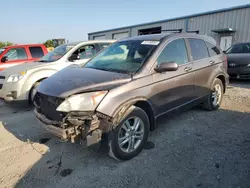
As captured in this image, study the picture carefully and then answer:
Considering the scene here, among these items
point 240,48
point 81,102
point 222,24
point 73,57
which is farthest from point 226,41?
point 81,102

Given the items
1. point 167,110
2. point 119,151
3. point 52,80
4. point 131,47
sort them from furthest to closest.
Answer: point 131,47 < point 167,110 < point 52,80 < point 119,151

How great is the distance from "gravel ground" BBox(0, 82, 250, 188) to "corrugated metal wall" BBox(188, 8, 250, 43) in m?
11.5

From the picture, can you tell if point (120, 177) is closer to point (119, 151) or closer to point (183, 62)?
point (119, 151)

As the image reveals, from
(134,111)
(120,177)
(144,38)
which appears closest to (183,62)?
(144,38)

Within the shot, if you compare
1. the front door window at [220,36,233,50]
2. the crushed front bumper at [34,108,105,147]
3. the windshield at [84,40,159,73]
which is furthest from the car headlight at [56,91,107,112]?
the front door window at [220,36,233,50]

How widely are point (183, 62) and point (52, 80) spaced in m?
2.34

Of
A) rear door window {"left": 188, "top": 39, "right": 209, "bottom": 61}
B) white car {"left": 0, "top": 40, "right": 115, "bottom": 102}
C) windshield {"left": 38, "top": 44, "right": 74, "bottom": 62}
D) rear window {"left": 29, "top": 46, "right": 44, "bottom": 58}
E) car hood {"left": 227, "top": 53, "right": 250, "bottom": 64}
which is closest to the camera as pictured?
rear door window {"left": 188, "top": 39, "right": 209, "bottom": 61}

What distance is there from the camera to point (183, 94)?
144 inches

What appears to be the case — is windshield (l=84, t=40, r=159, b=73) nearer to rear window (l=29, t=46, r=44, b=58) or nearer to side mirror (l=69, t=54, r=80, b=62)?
side mirror (l=69, t=54, r=80, b=62)

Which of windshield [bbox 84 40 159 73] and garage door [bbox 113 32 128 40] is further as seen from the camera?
garage door [bbox 113 32 128 40]

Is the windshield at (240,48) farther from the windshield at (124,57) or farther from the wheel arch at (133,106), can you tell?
the wheel arch at (133,106)

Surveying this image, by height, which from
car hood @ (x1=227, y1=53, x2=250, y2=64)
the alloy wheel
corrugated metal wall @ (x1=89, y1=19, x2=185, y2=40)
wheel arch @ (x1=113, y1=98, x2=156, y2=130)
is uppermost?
corrugated metal wall @ (x1=89, y1=19, x2=185, y2=40)

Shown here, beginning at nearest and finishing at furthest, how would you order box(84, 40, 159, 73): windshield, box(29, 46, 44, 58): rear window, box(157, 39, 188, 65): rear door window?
box(84, 40, 159, 73): windshield → box(157, 39, 188, 65): rear door window → box(29, 46, 44, 58): rear window

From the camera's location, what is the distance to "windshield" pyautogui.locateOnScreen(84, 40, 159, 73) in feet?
10.4
